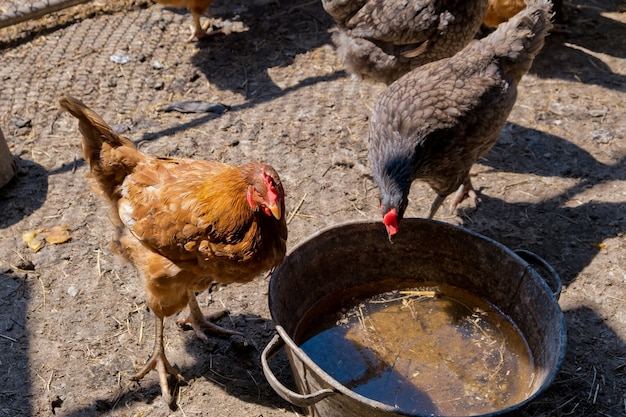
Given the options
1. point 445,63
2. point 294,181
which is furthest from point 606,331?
point 294,181

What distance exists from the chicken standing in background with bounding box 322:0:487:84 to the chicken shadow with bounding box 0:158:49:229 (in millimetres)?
2419

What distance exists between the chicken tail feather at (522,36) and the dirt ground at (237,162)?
41.7 inches

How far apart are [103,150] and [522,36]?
2477mm

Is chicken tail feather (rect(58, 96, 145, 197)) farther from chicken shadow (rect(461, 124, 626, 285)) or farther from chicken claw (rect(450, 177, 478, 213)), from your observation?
chicken shadow (rect(461, 124, 626, 285))

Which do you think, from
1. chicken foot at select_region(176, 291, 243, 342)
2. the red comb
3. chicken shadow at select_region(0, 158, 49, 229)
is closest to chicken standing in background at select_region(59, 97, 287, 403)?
chicken foot at select_region(176, 291, 243, 342)

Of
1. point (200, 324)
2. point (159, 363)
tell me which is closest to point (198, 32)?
point (200, 324)

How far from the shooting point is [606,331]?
340cm

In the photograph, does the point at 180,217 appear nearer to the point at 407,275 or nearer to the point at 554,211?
the point at 407,275

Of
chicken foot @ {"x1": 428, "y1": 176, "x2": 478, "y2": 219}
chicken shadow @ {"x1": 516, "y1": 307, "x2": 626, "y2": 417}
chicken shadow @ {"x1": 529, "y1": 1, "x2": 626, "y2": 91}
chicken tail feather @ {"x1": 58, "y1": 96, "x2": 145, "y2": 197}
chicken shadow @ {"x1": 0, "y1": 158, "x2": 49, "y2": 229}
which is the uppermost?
chicken tail feather @ {"x1": 58, "y1": 96, "x2": 145, "y2": 197}

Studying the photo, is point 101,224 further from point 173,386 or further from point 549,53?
point 549,53

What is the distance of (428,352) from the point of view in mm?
3199

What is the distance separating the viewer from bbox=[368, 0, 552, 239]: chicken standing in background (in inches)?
133

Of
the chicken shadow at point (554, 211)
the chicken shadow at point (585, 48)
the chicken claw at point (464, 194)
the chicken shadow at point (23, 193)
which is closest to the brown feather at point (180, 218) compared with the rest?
the chicken shadow at point (23, 193)

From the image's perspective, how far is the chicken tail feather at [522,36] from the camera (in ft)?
11.8
